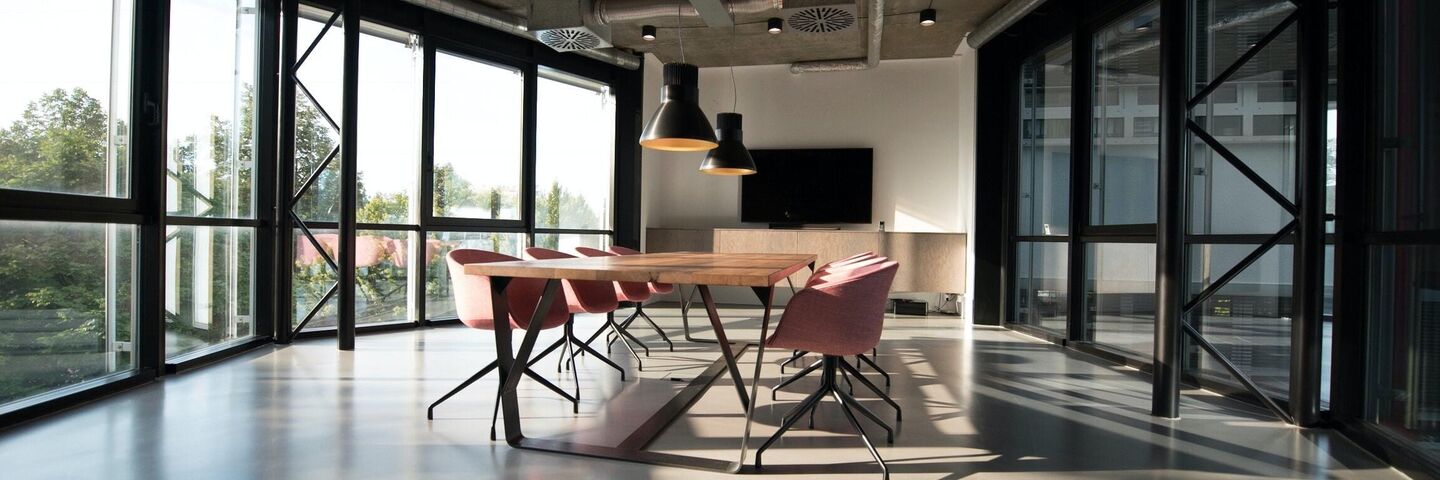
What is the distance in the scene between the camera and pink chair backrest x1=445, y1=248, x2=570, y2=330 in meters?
3.51

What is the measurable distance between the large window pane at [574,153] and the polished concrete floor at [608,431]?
2.91 metres

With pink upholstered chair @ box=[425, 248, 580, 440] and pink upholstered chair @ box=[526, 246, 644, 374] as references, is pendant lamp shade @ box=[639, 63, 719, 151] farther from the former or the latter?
pink upholstered chair @ box=[425, 248, 580, 440]

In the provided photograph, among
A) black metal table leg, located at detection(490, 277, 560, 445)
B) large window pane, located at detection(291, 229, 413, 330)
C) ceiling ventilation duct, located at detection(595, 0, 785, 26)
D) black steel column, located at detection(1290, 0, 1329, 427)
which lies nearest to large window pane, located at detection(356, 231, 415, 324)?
large window pane, located at detection(291, 229, 413, 330)

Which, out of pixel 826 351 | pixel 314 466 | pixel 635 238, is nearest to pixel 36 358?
pixel 314 466

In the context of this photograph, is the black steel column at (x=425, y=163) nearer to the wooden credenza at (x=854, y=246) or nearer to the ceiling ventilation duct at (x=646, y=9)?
the ceiling ventilation duct at (x=646, y=9)

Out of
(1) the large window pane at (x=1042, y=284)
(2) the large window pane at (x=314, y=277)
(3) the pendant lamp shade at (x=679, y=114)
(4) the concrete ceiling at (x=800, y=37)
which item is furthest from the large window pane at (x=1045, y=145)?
(2) the large window pane at (x=314, y=277)

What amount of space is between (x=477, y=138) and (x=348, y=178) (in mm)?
1578

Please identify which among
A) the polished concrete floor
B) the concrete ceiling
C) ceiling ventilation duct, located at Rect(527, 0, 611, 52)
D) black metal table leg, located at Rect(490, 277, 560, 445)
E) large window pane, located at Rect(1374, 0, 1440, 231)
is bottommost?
the polished concrete floor

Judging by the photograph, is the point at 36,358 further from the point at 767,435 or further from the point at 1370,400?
the point at 1370,400

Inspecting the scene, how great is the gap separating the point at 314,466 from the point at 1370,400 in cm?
430

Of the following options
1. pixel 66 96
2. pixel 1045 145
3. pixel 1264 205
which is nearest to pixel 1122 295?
pixel 1264 205

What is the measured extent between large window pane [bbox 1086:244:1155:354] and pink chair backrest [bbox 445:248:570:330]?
Result: 375 centimetres

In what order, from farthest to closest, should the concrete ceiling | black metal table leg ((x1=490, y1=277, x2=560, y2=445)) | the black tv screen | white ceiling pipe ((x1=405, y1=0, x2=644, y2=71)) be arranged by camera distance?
the black tv screen < the concrete ceiling < white ceiling pipe ((x1=405, y1=0, x2=644, y2=71)) < black metal table leg ((x1=490, y1=277, x2=560, y2=445))

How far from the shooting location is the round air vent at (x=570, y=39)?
5738 mm
